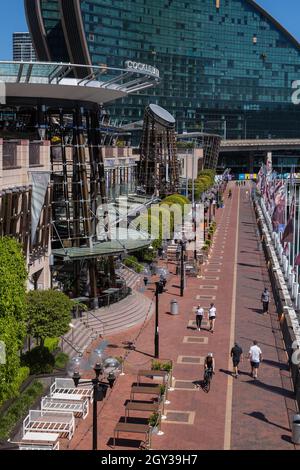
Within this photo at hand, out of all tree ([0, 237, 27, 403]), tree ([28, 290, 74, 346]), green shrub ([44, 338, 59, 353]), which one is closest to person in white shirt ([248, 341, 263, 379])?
tree ([28, 290, 74, 346])

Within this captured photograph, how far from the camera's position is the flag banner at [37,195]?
30.2 meters

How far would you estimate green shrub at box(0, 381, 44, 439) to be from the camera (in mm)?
20578

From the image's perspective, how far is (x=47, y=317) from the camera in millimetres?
24516

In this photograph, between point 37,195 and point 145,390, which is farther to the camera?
point 37,195

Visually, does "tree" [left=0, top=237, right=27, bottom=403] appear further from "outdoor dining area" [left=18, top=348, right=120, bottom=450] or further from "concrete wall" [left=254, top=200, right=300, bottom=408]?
"concrete wall" [left=254, top=200, right=300, bottom=408]

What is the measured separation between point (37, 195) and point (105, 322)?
7282 mm

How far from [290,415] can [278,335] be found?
10.5 m

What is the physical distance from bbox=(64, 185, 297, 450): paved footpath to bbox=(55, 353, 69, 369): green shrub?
2.42 meters

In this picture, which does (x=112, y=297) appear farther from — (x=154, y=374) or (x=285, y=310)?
(x=154, y=374)

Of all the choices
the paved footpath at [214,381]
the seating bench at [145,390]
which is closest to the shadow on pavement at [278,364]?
the paved footpath at [214,381]

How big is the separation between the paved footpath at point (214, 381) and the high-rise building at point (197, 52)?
113 m

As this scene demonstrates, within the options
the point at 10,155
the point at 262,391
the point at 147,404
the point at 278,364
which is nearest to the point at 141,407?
the point at 147,404

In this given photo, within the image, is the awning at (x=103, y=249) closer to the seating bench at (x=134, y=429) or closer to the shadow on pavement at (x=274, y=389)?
the shadow on pavement at (x=274, y=389)

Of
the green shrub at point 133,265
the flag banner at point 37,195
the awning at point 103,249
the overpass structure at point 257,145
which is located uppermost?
the overpass structure at point 257,145
